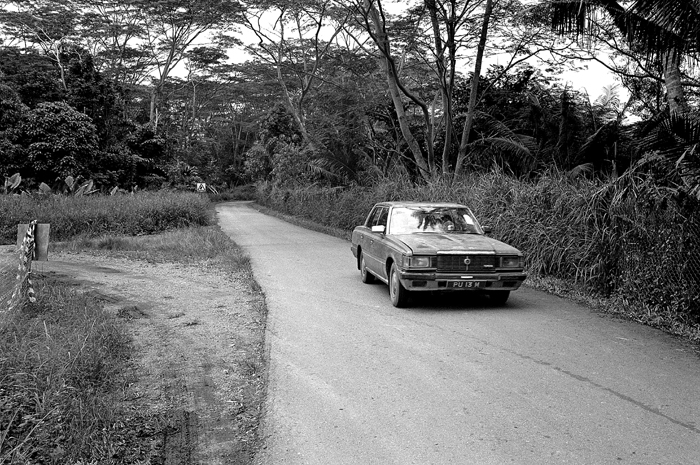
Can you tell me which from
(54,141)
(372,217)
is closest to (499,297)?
(372,217)

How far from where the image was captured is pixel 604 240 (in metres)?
9.66

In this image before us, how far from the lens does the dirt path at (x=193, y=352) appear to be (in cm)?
452

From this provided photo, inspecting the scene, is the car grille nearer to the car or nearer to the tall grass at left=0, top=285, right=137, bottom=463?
the car

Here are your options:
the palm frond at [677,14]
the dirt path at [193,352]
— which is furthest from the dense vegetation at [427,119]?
the dirt path at [193,352]

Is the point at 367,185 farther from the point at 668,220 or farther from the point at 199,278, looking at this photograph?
the point at 668,220

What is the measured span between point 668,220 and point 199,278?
8.28 meters

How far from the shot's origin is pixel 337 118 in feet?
90.8

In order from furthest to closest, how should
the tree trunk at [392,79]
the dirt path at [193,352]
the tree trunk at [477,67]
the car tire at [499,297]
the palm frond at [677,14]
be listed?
the tree trunk at [392,79], the tree trunk at [477,67], the car tire at [499,297], the palm frond at [677,14], the dirt path at [193,352]

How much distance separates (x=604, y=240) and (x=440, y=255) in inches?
112

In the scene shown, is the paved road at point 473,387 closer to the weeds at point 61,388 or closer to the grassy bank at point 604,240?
the grassy bank at point 604,240

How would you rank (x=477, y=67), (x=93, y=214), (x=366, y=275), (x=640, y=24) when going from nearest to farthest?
1. (x=640, y=24)
2. (x=366, y=275)
3. (x=477, y=67)
4. (x=93, y=214)

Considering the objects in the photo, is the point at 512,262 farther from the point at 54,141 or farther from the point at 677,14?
the point at 54,141

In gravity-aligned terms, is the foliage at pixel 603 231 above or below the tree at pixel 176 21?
below

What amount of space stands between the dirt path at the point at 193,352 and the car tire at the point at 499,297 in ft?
10.9
